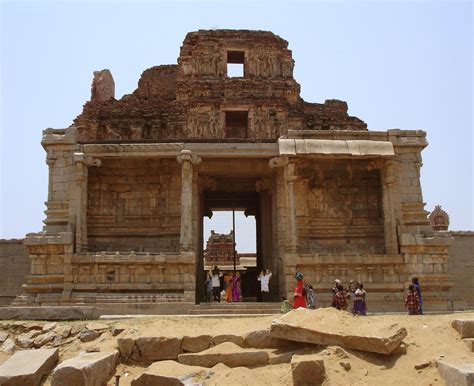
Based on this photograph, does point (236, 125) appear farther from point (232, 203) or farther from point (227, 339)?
point (227, 339)

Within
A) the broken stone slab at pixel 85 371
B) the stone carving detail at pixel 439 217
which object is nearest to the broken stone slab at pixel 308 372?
the broken stone slab at pixel 85 371

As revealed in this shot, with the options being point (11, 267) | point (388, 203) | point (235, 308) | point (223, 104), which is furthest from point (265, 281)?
point (223, 104)

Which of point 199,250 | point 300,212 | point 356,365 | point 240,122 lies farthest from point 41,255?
point 240,122

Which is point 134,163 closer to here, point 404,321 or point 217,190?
point 217,190

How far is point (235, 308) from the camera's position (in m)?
15.8

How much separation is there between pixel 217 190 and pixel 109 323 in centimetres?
1109

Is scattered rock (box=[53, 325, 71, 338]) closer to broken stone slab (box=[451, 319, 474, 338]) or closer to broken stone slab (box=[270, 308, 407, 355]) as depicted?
broken stone slab (box=[270, 308, 407, 355])

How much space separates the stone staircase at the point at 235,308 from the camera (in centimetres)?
1559

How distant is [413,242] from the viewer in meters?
17.5

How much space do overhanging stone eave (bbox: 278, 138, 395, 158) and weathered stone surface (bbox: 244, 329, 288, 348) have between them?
9.16 meters

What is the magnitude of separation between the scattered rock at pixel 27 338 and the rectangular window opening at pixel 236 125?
18390 millimetres

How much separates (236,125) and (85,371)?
70.9ft

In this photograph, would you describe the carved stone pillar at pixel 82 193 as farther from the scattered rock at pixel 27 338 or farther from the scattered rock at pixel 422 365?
the scattered rock at pixel 422 365

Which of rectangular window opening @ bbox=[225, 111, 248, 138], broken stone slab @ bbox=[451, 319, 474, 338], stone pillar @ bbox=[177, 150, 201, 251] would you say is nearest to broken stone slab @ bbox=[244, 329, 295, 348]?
broken stone slab @ bbox=[451, 319, 474, 338]
